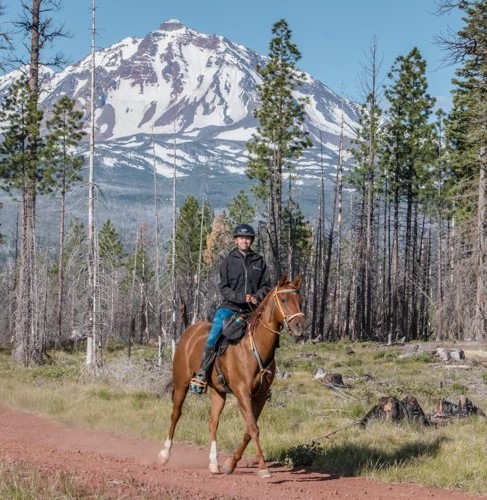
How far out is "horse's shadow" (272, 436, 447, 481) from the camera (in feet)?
35.2

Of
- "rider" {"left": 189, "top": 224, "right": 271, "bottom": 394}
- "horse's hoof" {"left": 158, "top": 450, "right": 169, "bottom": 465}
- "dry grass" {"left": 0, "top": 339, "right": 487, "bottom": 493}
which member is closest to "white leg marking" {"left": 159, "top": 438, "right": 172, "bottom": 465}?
"horse's hoof" {"left": 158, "top": 450, "right": 169, "bottom": 465}

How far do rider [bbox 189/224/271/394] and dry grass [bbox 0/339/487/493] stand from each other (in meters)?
2.38

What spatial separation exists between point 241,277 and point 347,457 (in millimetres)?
3231

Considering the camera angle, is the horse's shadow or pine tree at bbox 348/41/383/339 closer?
the horse's shadow

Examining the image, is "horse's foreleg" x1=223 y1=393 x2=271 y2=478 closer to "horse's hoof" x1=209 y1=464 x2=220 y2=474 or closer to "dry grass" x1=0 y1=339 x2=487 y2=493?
"horse's hoof" x1=209 y1=464 x2=220 y2=474

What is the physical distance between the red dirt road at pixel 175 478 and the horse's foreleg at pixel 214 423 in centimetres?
13

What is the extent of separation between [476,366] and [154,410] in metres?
15.3

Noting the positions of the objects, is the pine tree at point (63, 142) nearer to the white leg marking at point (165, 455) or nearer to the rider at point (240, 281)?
the white leg marking at point (165, 455)

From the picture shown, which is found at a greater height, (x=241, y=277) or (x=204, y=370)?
(x=241, y=277)

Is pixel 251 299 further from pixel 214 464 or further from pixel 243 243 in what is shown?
pixel 214 464

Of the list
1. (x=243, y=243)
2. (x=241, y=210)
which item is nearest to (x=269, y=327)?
(x=243, y=243)

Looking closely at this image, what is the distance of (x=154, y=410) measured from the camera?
15.7 m

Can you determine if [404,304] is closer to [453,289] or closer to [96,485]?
[453,289]

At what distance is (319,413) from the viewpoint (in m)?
15.3
